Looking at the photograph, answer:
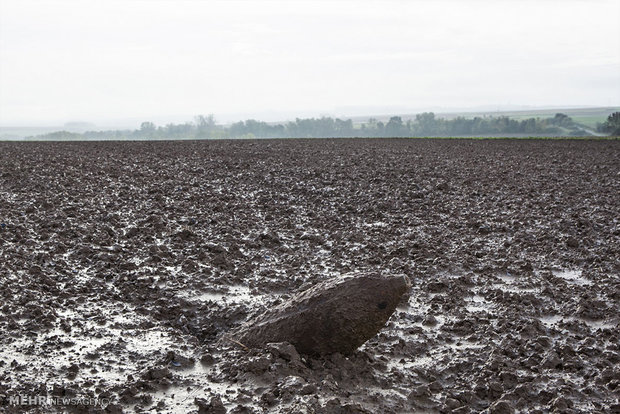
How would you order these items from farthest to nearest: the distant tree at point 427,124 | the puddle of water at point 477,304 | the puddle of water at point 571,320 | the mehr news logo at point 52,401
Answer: the distant tree at point 427,124
the puddle of water at point 477,304
the puddle of water at point 571,320
the mehr news logo at point 52,401

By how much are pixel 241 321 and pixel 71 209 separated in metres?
5.47

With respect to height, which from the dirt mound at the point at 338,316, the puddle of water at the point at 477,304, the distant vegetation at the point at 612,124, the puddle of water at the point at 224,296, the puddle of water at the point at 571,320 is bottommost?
the puddle of water at the point at 571,320

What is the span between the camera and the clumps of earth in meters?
4.45

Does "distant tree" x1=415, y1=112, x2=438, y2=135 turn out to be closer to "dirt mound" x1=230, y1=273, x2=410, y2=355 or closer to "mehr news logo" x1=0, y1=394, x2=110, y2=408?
"dirt mound" x1=230, y1=273, x2=410, y2=355

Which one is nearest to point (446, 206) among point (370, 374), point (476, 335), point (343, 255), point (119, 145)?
point (343, 255)

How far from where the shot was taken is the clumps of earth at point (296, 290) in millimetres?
4445

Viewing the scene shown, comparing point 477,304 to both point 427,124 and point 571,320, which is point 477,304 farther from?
point 427,124

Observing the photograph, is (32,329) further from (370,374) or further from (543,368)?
(543,368)

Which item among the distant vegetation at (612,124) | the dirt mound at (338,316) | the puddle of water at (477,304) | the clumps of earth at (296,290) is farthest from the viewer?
the distant vegetation at (612,124)

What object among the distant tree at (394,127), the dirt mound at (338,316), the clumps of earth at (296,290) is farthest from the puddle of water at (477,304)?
the distant tree at (394,127)

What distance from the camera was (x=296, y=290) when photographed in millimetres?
6703

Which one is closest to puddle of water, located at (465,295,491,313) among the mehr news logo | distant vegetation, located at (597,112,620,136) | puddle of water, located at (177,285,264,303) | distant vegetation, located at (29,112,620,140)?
puddle of water, located at (177,285,264,303)

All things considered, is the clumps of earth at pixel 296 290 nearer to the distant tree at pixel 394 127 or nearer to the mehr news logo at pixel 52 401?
the mehr news logo at pixel 52 401

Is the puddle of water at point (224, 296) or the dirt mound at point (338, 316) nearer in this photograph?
the dirt mound at point (338, 316)
